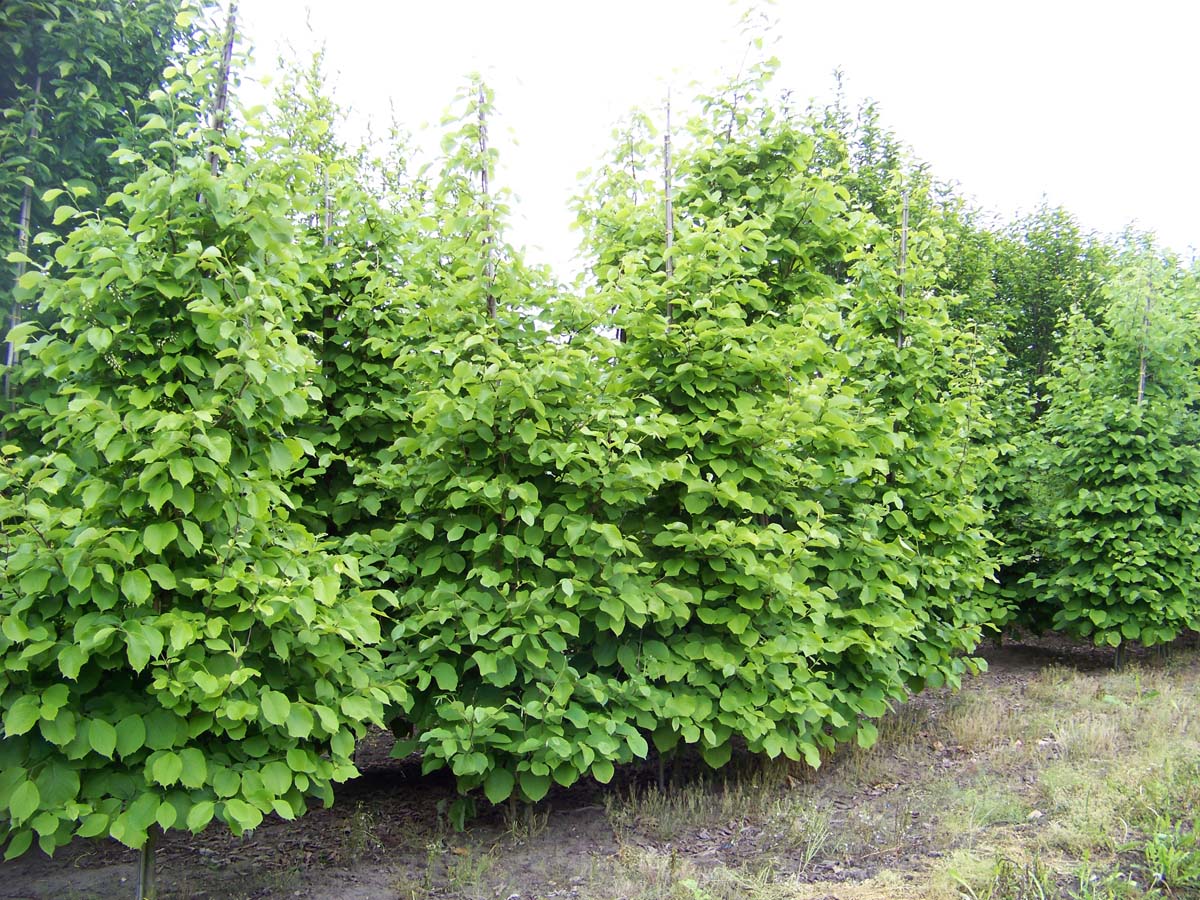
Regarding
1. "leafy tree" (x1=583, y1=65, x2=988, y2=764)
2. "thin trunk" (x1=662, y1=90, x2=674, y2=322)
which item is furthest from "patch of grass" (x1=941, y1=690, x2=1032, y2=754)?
"thin trunk" (x1=662, y1=90, x2=674, y2=322)

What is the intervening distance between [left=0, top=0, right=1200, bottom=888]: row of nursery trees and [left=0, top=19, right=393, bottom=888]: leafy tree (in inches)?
0.7

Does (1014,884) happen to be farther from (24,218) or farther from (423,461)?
(24,218)

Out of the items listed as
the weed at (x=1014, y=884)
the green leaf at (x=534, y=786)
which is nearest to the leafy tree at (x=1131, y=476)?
the weed at (x=1014, y=884)

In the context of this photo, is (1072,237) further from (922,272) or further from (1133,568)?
(922,272)

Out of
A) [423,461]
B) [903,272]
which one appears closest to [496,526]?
[423,461]

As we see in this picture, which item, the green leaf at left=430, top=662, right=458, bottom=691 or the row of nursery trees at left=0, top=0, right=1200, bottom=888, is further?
the green leaf at left=430, top=662, right=458, bottom=691

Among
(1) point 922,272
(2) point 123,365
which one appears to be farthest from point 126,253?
(1) point 922,272

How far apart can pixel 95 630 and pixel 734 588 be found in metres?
2.97

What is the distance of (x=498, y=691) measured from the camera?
13.5ft

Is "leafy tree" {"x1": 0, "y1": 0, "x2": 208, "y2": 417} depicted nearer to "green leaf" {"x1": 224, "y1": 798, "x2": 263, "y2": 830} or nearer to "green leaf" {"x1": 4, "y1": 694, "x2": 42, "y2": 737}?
"green leaf" {"x1": 4, "y1": 694, "x2": 42, "y2": 737}

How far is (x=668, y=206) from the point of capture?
4.83 m

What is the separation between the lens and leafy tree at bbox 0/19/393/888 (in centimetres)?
275

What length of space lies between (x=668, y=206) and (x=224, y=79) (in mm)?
2386

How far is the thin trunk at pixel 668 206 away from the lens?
15.4 ft
